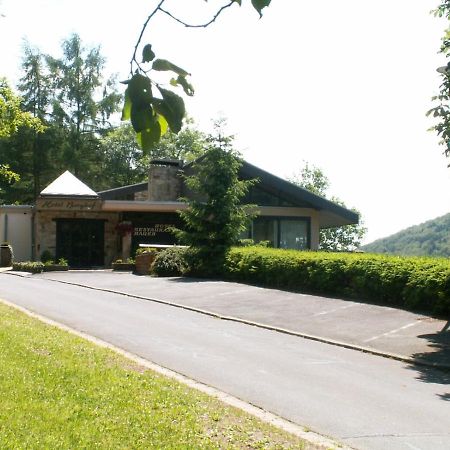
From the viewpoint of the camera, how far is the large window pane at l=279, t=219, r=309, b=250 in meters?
30.8

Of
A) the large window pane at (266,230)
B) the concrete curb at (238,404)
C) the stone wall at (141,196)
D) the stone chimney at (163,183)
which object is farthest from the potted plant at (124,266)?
the concrete curb at (238,404)

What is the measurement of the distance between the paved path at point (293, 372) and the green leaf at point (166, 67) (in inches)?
178

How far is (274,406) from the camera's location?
690 centimetres

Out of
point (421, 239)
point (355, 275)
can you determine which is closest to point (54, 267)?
point (355, 275)

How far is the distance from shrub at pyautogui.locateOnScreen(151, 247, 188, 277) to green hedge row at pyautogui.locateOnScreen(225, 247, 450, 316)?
2525 millimetres

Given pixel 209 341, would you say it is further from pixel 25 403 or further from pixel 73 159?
pixel 73 159

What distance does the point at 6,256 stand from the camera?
3241cm

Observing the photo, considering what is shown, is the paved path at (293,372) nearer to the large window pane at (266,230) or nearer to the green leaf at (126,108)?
the green leaf at (126,108)

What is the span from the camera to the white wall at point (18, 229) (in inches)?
1340

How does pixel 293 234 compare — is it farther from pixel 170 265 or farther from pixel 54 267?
pixel 54 267

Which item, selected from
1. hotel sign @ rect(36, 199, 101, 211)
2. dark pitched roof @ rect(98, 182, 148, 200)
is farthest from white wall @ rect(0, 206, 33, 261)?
dark pitched roof @ rect(98, 182, 148, 200)

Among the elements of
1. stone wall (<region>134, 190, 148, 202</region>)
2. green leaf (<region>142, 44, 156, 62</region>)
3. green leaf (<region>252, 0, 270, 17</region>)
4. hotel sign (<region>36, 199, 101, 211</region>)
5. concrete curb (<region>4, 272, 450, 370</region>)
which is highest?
stone wall (<region>134, 190, 148, 202</region>)

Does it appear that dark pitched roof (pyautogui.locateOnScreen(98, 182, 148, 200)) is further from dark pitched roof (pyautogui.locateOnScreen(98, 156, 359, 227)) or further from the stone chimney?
dark pitched roof (pyautogui.locateOnScreen(98, 156, 359, 227))

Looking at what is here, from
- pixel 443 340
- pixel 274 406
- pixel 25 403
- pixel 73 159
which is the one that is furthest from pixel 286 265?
pixel 73 159
